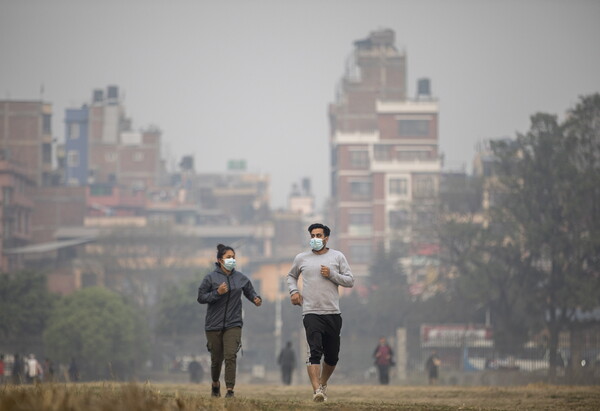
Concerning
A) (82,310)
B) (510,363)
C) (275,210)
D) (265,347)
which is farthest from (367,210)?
(510,363)

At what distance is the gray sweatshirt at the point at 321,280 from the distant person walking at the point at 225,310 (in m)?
0.79

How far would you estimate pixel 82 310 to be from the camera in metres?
72.8

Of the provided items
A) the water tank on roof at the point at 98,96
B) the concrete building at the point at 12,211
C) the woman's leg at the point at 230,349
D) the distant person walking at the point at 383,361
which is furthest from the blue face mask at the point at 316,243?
the water tank on roof at the point at 98,96

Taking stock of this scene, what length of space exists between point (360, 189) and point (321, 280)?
12426 cm

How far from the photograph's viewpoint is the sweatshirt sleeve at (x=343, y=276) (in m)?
15.2

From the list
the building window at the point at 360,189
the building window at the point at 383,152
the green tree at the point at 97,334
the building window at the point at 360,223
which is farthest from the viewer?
the building window at the point at 360,189

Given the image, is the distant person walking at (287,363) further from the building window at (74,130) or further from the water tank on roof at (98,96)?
the water tank on roof at (98,96)

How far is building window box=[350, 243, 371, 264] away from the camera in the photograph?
5349 inches

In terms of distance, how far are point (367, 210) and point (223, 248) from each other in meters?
123

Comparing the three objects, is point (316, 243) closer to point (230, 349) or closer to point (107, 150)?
point (230, 349)

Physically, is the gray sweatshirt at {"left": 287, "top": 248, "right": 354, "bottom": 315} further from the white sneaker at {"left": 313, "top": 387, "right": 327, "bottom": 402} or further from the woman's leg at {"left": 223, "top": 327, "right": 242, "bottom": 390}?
the woman's leg at {"left": 223, "top": 327, "right": 242, "bottom": 390}

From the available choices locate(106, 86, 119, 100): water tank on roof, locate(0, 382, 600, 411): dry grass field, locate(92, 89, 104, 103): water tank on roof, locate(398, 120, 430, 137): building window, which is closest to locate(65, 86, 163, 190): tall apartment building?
locate(92, 89, 104, 103): water tank on roof

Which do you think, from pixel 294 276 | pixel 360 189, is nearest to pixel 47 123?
pixel 360 189

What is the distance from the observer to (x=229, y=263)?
15.9 metres
